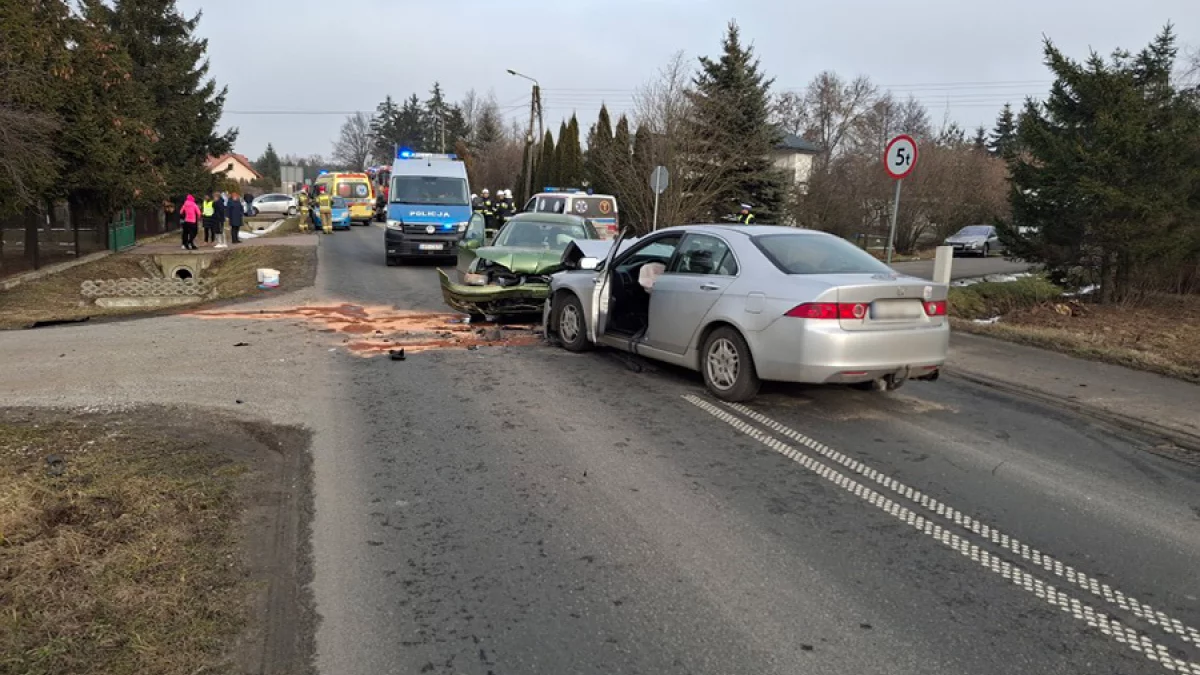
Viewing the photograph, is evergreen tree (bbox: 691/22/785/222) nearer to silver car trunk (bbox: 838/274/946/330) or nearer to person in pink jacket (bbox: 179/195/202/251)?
person in pink jacket (bbox: 179/195/202/251)

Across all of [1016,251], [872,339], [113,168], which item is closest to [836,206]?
[1016,251]

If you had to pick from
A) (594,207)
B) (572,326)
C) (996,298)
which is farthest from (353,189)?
(572,326)

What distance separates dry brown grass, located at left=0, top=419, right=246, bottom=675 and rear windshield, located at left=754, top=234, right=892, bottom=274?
4502 mm

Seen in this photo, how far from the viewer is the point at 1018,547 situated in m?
4.10

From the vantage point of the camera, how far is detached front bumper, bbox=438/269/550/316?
10648mm

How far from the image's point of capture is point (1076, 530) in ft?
14.3

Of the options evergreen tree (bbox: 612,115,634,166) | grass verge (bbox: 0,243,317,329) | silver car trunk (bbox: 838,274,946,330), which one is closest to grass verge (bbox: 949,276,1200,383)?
silver car trunk (bbox: 838,274,946,330)

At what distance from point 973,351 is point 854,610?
25.0ft

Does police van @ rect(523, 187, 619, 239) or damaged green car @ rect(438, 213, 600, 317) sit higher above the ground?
police van @ rect(523, 187, 619, 239)

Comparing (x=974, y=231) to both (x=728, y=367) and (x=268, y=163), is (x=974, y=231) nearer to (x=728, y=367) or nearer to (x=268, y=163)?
(x=728, y=367)

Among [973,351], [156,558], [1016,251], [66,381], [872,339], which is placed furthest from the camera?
[1016,251]

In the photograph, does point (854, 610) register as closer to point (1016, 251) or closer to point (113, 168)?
point (1016, 251)

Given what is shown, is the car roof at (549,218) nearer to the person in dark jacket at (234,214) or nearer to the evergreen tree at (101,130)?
the evergreen tree at (101,130)

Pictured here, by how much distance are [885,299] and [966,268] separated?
22097 mm
